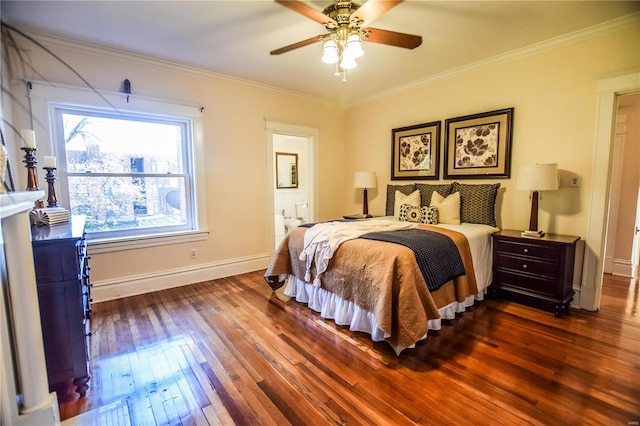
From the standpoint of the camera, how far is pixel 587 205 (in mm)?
2785

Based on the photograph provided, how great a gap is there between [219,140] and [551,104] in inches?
142

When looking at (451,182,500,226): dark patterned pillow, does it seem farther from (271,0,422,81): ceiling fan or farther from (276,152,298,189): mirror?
(276,152,298,189): mirror

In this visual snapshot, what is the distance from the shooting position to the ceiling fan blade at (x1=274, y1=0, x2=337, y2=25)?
1754mm

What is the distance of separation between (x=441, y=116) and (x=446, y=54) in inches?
32.3

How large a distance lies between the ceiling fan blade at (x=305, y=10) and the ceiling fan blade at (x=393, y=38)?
0.33 meters

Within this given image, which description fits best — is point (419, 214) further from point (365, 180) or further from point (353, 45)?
point (353, 45)

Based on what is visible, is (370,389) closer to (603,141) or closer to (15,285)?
(15,285)

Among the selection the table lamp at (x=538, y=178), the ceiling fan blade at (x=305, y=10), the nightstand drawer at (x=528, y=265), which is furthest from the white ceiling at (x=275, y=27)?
the nightstand drawer at (x=528, y=265)

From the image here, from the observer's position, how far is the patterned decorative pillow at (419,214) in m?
3.41

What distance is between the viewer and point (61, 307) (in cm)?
167

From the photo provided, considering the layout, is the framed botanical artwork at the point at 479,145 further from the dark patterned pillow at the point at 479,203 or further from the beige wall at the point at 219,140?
the beige wall at the point at 219,140

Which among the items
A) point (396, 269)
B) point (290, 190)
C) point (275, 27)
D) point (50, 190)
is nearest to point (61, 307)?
point (50, 190)

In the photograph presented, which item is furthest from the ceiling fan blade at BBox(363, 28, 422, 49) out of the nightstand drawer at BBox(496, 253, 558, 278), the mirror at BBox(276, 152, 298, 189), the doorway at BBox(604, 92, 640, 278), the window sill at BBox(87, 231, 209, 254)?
the mirror at BBox(276, 152, 298, 189)

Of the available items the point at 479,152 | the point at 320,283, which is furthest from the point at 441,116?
the point at 320,283
